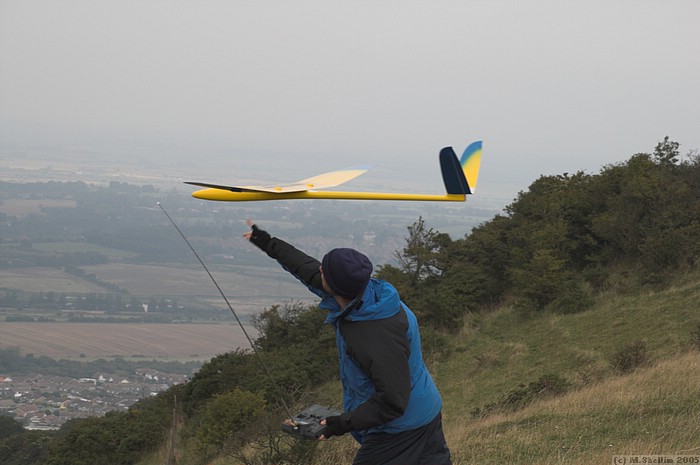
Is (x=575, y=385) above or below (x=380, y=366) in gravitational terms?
below

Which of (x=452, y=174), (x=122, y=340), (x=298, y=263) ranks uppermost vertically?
(x=452, y=174)

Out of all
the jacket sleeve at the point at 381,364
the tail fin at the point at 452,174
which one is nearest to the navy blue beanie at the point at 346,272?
the jacket sleeve at the point at 381,364

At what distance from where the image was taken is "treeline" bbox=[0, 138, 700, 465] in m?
22.0

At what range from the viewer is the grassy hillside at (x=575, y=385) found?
6.32 meters

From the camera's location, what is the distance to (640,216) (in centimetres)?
2708

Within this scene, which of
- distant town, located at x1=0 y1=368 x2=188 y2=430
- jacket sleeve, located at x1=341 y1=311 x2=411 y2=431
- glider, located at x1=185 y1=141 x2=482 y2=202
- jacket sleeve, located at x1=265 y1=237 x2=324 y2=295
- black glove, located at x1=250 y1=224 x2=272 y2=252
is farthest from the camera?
distant town, located at x1=0 y1=368 x2=188 y2=430

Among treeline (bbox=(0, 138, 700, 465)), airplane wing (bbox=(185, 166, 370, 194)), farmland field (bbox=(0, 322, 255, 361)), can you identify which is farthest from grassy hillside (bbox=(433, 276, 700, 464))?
farmland field (bbox=(0, 322, 255, 361))

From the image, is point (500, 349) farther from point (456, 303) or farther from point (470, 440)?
point (470, 440)

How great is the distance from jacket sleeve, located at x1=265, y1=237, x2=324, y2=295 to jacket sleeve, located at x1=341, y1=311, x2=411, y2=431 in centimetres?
59

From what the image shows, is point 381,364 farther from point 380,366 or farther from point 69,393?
point 69,393

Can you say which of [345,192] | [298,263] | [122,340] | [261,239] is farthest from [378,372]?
[122,340]

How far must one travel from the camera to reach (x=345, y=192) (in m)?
5.21

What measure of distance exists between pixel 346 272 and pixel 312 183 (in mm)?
1897

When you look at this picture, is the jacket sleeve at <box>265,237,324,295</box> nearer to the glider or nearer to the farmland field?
the glider
